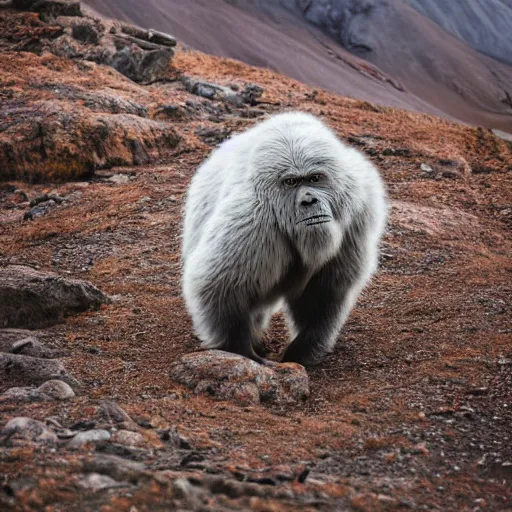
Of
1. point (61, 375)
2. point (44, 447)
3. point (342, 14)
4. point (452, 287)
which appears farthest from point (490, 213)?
point (342, 14)

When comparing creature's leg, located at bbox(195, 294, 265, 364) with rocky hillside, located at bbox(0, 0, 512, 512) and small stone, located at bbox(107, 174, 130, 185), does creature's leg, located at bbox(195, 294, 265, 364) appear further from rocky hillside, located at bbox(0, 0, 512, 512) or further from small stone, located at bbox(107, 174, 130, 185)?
small stone, located at bbox(107, 174, 130, 185)

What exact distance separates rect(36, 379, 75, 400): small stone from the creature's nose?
1640 mm

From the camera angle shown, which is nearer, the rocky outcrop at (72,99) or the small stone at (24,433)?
the small stone at (24,433)

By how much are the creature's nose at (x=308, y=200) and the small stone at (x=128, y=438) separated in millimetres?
1805

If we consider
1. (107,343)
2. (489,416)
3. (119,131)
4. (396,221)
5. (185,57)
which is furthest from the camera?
(185,57)

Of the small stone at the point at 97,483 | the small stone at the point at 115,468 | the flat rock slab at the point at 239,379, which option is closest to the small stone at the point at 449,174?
the flat rock slab at the point at 239,379

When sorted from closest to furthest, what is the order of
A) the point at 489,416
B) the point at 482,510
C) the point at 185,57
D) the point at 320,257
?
1. the point at 482,510
2. the point at 489,416
3. the point at 320,257
4. the point at 185,57

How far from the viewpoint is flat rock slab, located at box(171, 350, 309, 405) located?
385cm

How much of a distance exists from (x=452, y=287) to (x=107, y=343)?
2.84 meters

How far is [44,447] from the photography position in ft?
8.75

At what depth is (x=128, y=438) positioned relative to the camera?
2.87m

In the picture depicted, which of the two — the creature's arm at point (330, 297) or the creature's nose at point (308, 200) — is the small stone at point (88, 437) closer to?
the creature's nose at point (308, 200)

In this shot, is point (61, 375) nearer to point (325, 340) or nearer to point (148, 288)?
point (325, 340)

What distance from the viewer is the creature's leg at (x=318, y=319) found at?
4.82 metres
